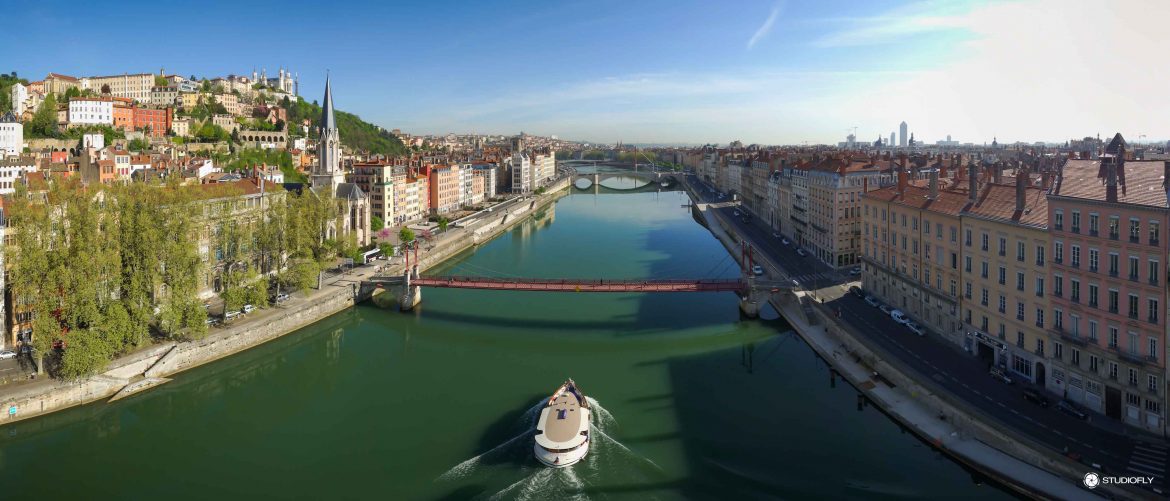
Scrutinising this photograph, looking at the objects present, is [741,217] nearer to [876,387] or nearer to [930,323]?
[930,323]

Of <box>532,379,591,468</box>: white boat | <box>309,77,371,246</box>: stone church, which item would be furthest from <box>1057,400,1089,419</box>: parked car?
<box>309,77,371,246</box>: stone church

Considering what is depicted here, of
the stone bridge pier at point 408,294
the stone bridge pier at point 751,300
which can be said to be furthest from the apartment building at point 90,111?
the stone bridge pier at point 751,300

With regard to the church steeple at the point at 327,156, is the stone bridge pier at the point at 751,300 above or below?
below

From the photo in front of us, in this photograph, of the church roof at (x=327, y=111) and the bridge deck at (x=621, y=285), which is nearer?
the bridge deck at (x=621, y=285)

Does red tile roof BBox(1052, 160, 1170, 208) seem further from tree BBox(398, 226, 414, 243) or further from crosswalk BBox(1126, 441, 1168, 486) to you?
tree BBox(398, 226, 414, 243)

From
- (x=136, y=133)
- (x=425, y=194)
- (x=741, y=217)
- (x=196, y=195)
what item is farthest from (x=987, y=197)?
(x=136, y=133)

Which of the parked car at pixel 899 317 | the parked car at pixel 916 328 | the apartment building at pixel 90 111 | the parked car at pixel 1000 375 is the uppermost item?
the apartment building at pixel 90 111

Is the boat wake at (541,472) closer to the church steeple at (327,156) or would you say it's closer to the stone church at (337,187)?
Result: the stone church at (337,187)
